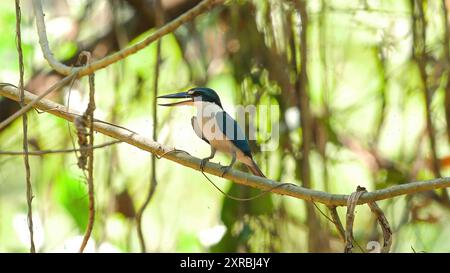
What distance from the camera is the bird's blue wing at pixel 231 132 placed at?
2867 mm

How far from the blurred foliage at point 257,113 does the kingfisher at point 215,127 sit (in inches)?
24.1

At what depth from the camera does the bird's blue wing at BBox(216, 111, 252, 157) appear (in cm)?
287

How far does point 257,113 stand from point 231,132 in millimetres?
736

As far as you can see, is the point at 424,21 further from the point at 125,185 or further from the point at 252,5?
the point at 125,185

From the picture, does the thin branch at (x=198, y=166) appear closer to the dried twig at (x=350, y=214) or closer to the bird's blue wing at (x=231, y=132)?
the dried twig at (x=350, y=214)

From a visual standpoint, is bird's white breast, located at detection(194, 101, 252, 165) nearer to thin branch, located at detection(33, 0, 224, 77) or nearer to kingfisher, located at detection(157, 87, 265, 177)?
kingfisher, located at detection(157, 87, 265, 177)

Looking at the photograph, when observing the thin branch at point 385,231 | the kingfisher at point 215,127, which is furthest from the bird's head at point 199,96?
the thin branch at point 385,231

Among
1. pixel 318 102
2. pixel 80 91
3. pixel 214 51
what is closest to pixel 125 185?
pixel 80 91

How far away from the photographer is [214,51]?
13.6 feet
